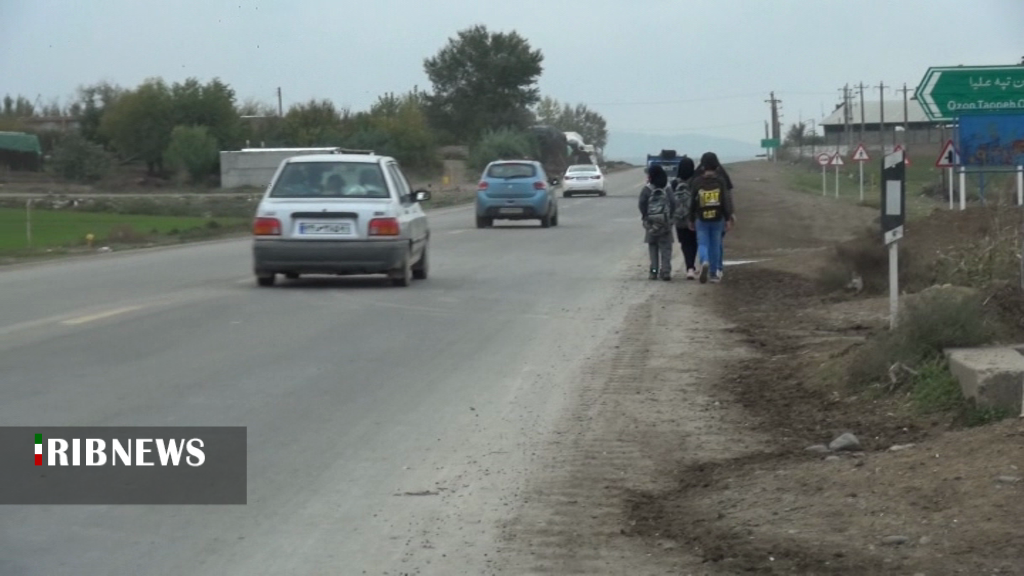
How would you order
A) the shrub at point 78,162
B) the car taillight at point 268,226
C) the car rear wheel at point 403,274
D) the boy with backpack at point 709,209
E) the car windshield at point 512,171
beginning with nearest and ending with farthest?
1. the car taillight at point 268,226
2. the car rear wheel at point 403,274
3. the boy with backpack at point 709,209
4. the car windshield at point 512,171
5. the shrub at point 78,162

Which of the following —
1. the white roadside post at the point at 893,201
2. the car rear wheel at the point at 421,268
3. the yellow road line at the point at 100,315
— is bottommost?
the yellow road line at the point at 100,315

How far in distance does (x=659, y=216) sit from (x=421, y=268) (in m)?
3.24

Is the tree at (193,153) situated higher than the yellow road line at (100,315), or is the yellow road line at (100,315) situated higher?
the tree at (193,153)

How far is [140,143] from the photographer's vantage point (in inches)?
3841

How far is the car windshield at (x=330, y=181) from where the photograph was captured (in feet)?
59.4

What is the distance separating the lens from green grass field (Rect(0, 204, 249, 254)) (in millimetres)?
33312

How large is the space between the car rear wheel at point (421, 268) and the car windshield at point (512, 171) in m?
15.3

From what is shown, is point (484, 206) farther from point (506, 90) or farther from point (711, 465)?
point (506, 90)

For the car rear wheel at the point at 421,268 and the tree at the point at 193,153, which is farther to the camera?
the tree at the point at 193,153

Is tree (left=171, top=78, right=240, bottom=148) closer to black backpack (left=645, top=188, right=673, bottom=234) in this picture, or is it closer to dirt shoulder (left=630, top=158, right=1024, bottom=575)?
black backpack (left=645, top=188, right=673, bottom=234)

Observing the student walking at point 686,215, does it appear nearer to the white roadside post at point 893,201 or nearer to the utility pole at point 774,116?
the white roadside post at point 893,201

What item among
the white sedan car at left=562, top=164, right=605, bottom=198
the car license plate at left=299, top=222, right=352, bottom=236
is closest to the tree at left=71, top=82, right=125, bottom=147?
the white sedan car at left=562, top=164, right=605, bottom=198

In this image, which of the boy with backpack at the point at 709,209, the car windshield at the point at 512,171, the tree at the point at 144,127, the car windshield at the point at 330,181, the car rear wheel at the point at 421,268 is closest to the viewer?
A: the car windshield at the point at 330,181

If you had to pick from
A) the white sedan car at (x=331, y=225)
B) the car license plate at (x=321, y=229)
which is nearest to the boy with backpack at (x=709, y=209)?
the white sedan car at (x=331, y=225)
